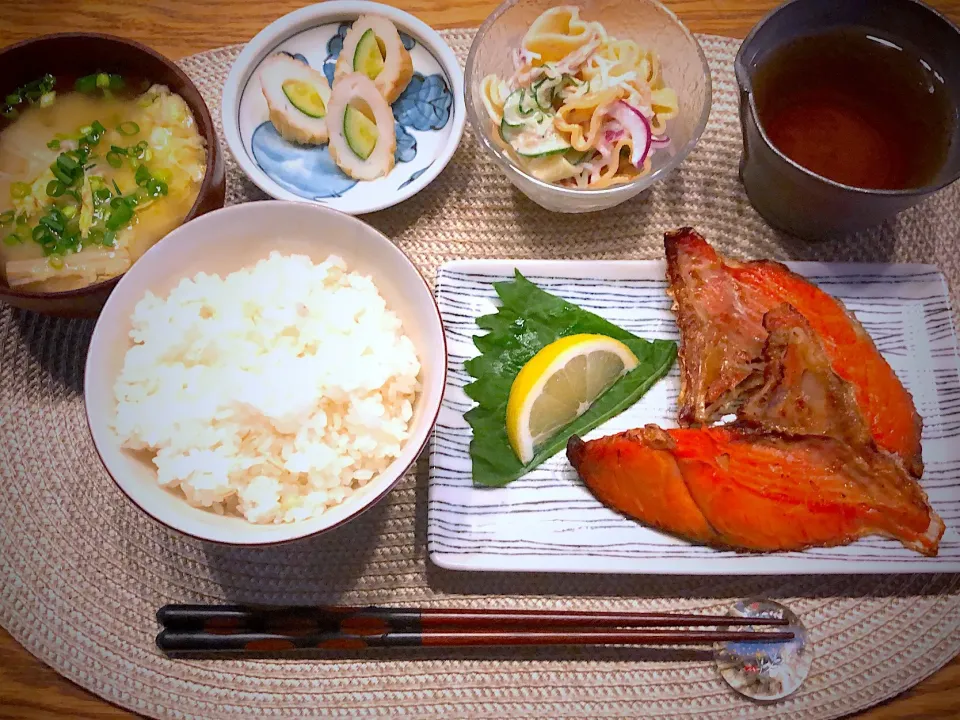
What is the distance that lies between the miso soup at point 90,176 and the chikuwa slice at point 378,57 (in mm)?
463

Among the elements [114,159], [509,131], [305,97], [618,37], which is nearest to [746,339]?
[509,131]

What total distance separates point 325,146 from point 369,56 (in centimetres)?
27

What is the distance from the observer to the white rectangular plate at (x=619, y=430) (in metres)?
1.57

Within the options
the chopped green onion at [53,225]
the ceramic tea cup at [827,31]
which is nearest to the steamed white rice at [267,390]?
the chopped green onion at [53,225]

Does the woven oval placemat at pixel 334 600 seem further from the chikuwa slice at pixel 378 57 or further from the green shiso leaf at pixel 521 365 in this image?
the chikuwa slice at pixel 378 57

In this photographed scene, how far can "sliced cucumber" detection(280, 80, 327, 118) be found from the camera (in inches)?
74.0

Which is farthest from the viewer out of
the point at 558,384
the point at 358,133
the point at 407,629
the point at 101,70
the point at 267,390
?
the point at 358,133

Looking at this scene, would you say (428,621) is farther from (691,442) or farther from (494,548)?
(691,442)

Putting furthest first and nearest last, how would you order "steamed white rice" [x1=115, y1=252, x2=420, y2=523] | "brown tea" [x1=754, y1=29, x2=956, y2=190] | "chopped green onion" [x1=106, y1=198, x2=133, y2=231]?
"brown tea" [x1=754, y1=29, x2=956, y2=190]
"chopped green onion" [x1=106, y1=198, x2=133, y2=231]
"steamed white rice" [x1=115, y1=252, x2=420, y2=523]

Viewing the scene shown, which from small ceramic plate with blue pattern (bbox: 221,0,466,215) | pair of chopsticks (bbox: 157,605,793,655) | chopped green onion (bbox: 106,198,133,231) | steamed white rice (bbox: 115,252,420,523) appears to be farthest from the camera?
small ceramic plate with blue pattern (bbox: 221,0,466,215)

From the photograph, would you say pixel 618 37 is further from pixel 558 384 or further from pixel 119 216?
pixel 119 216

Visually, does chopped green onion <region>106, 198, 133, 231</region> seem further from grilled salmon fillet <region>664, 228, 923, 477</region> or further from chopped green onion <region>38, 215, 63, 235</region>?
grilled salmon fillet <region>664, 228, 923, 477</region>

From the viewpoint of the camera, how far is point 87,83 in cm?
172

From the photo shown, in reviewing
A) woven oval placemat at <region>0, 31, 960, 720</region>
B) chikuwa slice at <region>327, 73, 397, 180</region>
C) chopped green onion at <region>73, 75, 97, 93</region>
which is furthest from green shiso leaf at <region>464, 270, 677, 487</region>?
chopped green onion at <region>73, 75, 97, 93</region>
